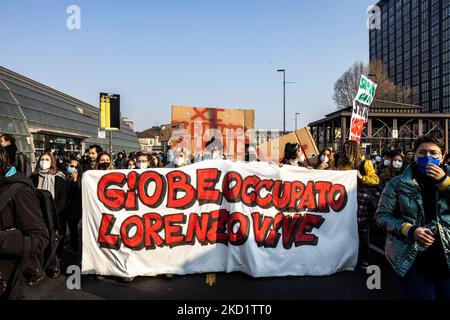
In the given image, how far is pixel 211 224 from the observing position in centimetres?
469

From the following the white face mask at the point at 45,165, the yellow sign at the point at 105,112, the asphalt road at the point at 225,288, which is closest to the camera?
the asphalt road at the point at 225,288

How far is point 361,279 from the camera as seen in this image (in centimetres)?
450

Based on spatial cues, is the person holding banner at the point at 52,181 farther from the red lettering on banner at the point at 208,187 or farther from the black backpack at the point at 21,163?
the red lettering on banner at the point at 208,187

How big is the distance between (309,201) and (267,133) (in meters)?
13.2

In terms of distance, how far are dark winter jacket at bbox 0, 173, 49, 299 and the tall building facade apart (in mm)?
77295

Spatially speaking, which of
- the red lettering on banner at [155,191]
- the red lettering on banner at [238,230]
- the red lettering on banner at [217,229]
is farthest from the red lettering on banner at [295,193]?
the red lettering on banner at [155,191]

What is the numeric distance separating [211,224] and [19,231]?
2737 mm

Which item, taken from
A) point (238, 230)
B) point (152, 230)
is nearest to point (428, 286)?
point (238, 230)

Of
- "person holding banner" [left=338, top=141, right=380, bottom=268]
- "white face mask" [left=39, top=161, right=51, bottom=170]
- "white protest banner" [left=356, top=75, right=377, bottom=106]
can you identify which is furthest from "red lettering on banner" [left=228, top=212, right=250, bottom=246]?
"white protest banner" [left=356, top=75, right=377, bottom=106]

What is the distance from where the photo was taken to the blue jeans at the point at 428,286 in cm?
249

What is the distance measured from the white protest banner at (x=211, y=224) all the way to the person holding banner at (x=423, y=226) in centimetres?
211

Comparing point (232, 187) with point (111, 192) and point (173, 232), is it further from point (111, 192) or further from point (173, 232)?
point (111, 192)

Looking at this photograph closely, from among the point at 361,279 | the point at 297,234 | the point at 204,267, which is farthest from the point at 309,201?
the point at 204,267
